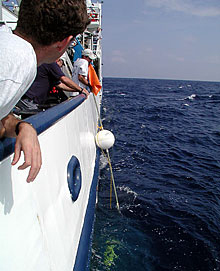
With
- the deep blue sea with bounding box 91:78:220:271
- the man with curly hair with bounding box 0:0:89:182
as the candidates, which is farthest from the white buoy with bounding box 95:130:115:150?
the man with curly hair with bounding box 0:0:89:182

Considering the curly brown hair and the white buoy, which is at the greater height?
the curly brown hair

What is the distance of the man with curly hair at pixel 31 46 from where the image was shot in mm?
717


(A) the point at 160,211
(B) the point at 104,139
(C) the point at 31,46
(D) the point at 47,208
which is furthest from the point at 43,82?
(A) the point at 160,211

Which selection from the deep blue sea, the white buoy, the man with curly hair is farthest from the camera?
the white buoy

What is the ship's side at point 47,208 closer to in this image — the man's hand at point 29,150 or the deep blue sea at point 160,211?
the man's hand at point 29,150

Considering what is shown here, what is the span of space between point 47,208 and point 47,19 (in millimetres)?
1202

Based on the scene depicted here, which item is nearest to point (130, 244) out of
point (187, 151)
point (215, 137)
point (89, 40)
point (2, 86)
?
point (2, 86)

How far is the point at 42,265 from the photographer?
1420 mm

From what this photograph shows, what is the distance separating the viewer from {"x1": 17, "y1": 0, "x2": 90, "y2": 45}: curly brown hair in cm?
89

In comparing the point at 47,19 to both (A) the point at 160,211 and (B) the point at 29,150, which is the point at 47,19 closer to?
(B) the point at 29,150

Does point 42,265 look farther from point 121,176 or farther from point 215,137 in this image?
point 215,137

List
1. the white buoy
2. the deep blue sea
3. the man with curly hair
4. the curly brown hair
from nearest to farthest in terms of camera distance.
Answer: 1. the man with curly hair
2. the curly brown hair
3. the deep blue sea
4. the white buoy

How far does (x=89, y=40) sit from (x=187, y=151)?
10215mm

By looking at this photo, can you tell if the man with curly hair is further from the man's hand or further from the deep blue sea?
the deep blue sea
